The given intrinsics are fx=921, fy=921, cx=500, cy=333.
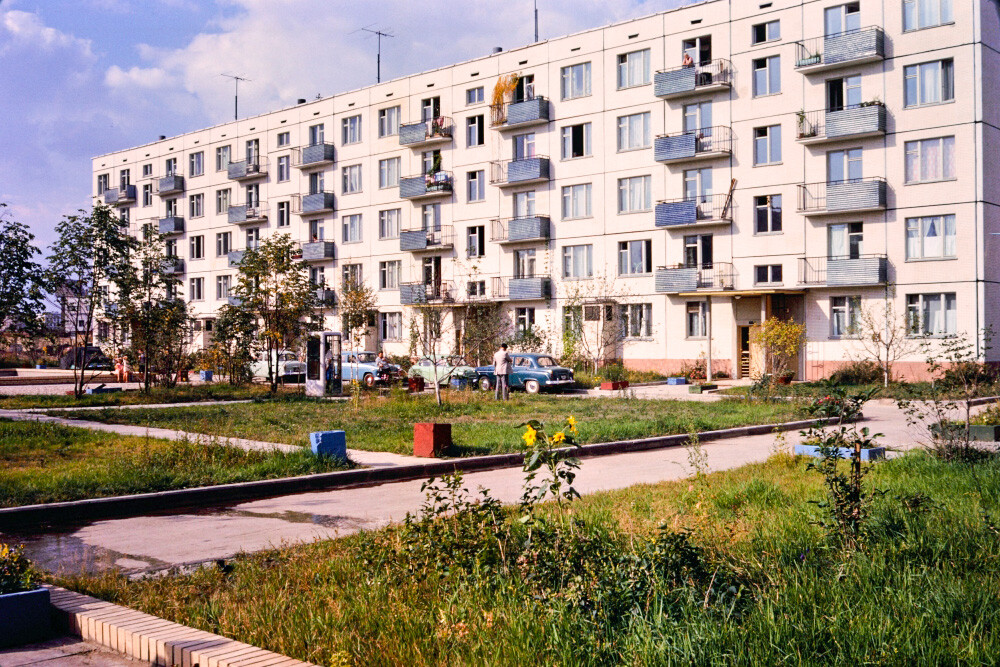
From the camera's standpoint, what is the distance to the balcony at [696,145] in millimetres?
44031

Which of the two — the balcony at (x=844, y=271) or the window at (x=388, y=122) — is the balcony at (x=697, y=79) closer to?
the balcony at (x=844, y=271)

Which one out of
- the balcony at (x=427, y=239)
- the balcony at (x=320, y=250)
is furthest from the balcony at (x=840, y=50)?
the balcony at (x=320, y=250)

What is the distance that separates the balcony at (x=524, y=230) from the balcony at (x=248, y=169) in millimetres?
23149

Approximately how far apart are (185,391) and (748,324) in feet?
84.2

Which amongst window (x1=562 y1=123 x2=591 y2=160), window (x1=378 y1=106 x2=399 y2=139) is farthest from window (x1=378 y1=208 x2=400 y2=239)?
window (x1=562 y1=123 x2=591 y2=160)

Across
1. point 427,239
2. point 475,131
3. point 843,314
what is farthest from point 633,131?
point 427,239

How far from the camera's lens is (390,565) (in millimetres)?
6535

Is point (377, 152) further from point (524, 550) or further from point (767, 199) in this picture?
point (524, 550)

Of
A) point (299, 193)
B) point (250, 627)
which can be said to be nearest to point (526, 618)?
point (250, 627)

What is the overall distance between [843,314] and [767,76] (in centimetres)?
1163

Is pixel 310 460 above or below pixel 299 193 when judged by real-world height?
below

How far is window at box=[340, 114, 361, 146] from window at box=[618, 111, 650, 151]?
20.3 meters

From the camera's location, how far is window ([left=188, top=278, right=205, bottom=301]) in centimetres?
7388

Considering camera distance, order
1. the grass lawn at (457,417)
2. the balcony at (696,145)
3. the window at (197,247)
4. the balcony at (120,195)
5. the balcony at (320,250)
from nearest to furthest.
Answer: the grass lawn at (457,417), the balcony at (696,145), the balcony at (320,250), the window at (197,247), the balcony at (120,195)
